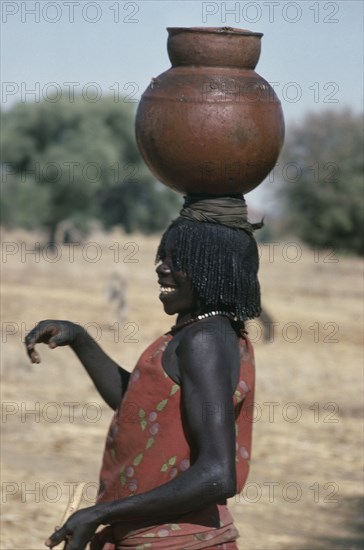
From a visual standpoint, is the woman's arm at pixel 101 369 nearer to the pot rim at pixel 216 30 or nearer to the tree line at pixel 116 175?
the pot rim at pixel 216 30

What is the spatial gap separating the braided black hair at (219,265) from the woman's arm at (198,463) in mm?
185

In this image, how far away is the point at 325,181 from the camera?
96.5 feet

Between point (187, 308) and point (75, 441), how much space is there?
5.91 meters

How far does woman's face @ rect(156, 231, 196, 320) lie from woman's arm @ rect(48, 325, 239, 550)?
194 millimetres

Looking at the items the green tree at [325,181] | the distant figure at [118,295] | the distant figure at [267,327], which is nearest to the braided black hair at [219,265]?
the distant figure at [267,327]

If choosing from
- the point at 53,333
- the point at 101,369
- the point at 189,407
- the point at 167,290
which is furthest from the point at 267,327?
the point at 189,407

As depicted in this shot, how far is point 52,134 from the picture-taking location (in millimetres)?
39844

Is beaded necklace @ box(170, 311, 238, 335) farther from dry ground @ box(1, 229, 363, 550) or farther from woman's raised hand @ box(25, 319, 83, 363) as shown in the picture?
dry ground @ box(1, 229, 363, 550)

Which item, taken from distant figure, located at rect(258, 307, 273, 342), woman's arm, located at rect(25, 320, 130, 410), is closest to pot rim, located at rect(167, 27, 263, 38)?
woman's arm, located at rect(25, 320, 130, 410)

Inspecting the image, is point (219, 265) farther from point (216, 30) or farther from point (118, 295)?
point (118, 295)

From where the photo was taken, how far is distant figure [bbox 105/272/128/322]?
17.0 metres

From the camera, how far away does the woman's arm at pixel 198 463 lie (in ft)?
8.82

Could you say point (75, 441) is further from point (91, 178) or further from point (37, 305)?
point (91, 178)

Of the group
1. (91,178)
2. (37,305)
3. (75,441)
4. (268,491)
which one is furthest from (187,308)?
(91,178)
